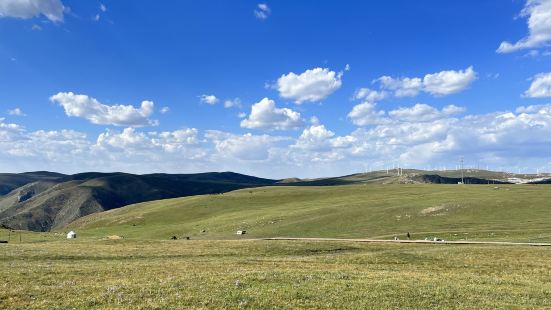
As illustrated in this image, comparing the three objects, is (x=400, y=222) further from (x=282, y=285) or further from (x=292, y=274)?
(x=282, y=285)

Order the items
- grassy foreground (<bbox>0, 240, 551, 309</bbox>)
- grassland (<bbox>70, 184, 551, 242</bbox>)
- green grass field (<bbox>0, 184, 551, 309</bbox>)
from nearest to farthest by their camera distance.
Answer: grassy foreground (<bbox>0, 240, 551, 309</bbox>), green grass field (<bbox>0, 184, 551, 309</bbox>), grassland (<bbox>70, 184, 551, 242</bbox>)

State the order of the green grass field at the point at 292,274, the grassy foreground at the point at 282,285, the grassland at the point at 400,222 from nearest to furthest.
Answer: the grassy foreground at the point at 282,285 → the green grass field at the point at 292,274 → the grassland at the point at 400,222

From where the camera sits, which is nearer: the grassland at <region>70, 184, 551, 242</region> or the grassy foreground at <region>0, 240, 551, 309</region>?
the grassy foreground at <region>0, 240, 551, 309</region>

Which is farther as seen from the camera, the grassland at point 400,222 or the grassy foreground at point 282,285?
the grassland at point 400,222

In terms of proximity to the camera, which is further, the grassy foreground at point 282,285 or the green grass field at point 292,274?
the green grass field at point 292,274

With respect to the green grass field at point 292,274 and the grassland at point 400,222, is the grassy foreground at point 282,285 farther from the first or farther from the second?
the grassland at point 400,222

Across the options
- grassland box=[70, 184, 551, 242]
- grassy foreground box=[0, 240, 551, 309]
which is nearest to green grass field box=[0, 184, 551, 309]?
grassy foreground box=[0, 240, 551, 309]

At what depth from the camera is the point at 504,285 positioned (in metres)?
31.0

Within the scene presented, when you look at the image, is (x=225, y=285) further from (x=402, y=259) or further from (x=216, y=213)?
(x=216, y=213)

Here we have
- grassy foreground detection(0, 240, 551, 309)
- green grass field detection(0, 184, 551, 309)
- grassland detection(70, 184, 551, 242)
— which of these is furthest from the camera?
grassland detection(70, 184, 551, 242)

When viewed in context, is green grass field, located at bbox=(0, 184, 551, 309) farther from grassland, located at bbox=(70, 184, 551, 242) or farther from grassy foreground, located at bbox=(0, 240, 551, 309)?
grassland, located at bbox=(70, 184, 551, 242)

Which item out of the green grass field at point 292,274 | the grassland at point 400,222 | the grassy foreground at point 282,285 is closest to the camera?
the grassy foreground at point 282,285

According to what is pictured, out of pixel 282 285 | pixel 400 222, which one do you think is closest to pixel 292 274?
pixel 282 285

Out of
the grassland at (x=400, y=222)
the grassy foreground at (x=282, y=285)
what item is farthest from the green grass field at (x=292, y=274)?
the grassland at (x=400, y=222)
